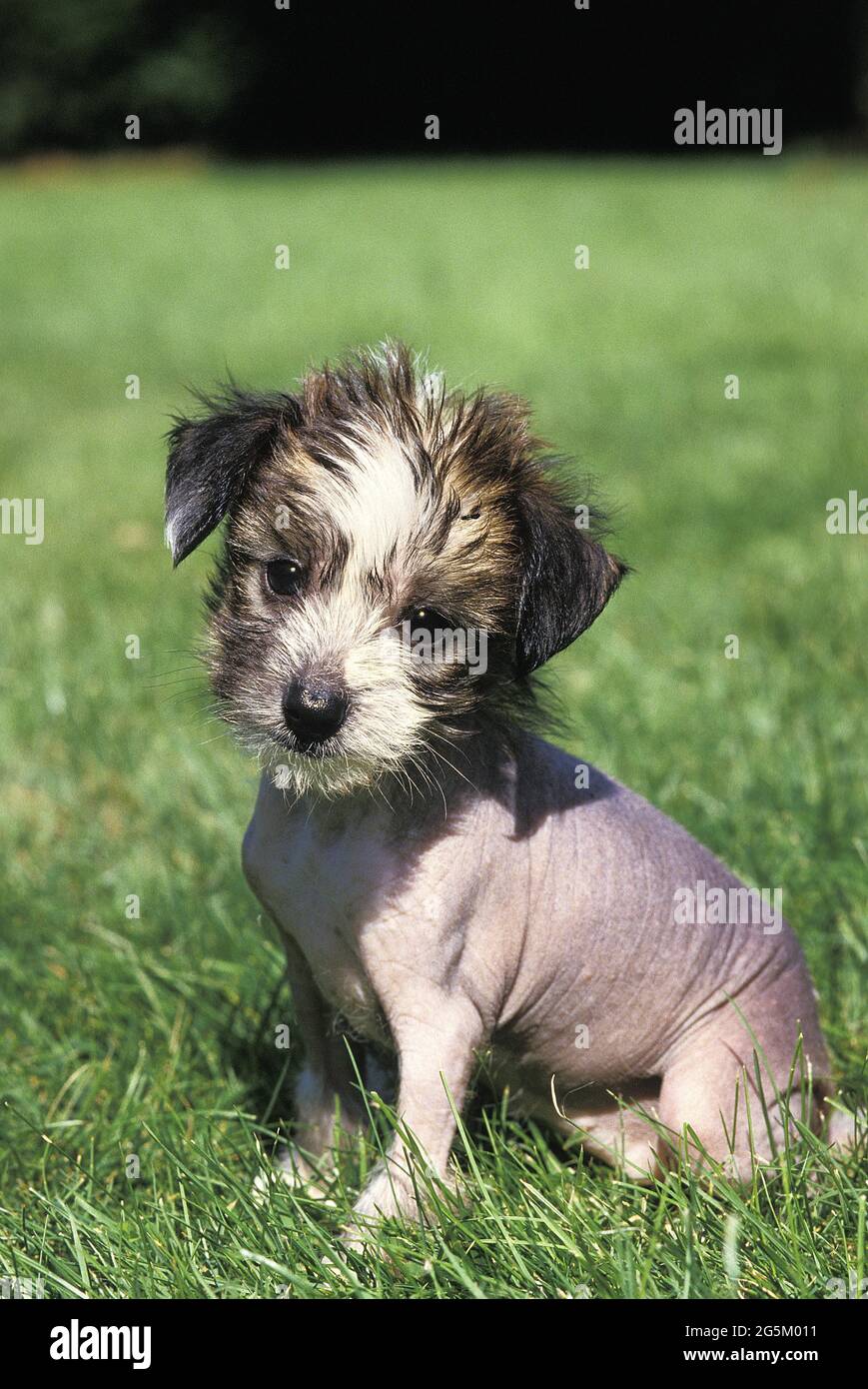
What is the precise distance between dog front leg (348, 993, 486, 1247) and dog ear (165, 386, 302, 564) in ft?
3.54

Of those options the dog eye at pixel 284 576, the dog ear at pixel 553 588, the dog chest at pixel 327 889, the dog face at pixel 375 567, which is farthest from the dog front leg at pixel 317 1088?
the dog ear at pixel 553 588

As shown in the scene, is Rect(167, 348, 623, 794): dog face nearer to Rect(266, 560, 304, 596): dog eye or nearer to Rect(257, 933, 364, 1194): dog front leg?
Rect(266, 560, 304, 596): dog eye

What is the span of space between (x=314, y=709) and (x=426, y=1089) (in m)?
0.81

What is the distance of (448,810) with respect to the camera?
10.5ft

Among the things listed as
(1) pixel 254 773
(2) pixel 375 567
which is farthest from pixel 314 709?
(1) pixel 254 773

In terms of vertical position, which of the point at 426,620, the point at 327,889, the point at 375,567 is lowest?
the point at 327,889

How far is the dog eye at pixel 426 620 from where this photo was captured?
2.97 m

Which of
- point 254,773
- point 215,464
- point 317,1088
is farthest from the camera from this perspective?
point 254,773

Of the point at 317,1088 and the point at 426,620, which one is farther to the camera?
the point at 317,1088

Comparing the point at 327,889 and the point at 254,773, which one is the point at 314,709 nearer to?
the point at 327,889

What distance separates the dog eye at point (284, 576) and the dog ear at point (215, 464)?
0.18 meters

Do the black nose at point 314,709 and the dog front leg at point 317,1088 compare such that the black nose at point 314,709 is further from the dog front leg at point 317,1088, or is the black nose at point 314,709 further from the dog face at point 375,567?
the dog front leg at point 317,1088

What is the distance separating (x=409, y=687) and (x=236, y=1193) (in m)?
1.12

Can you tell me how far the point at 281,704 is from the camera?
2.91 meters
